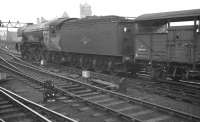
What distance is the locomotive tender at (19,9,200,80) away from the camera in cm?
1024

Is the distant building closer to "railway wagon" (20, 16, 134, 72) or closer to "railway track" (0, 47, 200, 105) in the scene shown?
"railway wagon" (20, 16, 134, 72)

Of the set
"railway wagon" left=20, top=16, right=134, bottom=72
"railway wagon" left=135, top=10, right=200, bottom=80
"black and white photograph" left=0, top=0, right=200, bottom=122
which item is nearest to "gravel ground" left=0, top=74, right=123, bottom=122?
"black and white photograph" left=0, top=0, right=200, bottom=122

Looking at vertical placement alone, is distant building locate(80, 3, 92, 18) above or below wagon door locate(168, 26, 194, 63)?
above

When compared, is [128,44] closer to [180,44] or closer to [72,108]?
[180,44]

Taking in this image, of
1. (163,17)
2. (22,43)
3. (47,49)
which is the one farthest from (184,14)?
(22,43)

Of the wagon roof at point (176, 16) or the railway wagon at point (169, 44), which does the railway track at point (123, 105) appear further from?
the wagon roof at point (176, 16)

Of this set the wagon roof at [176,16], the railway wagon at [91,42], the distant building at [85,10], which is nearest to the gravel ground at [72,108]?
the railway wagon at [91,42]

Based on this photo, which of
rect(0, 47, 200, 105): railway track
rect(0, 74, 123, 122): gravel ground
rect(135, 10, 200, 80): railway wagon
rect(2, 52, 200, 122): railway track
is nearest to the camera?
rect(2, 52, 200, 122): railway track

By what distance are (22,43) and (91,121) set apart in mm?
20072

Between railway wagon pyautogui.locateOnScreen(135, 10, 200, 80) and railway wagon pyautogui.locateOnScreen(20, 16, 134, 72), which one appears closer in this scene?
railway wagon pyautogui.locateOnScreen(135, 10, 200, 80)

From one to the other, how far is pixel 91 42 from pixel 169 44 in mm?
5977

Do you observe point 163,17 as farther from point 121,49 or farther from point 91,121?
point 91,121

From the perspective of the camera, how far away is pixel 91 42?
A: 51.1 feet

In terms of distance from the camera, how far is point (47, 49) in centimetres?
2036
